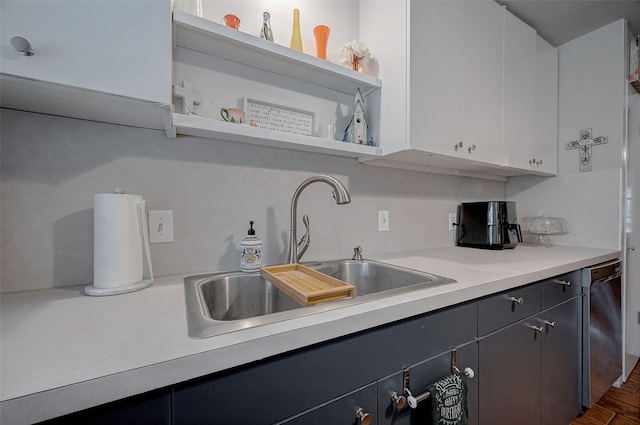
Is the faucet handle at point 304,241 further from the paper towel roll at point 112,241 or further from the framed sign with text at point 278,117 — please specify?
the paper towel roll at point 112,241

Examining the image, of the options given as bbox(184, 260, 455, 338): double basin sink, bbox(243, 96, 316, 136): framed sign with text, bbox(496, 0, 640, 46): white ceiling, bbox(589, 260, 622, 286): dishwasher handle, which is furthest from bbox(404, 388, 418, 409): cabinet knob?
bbox(496, 0, 640, 46): white ceiling

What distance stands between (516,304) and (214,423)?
1028mm

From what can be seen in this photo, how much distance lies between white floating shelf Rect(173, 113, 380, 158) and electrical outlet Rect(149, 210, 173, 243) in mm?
299

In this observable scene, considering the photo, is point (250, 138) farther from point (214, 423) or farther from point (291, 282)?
point (214, 423)

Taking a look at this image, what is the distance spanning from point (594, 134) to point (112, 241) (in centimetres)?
264

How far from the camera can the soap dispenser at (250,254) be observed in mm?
970

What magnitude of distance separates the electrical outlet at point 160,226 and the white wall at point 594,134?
94.3 inches

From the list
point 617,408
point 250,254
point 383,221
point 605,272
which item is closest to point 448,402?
point 250,254

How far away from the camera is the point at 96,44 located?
0.59m

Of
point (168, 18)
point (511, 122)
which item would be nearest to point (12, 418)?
point (168, 18)

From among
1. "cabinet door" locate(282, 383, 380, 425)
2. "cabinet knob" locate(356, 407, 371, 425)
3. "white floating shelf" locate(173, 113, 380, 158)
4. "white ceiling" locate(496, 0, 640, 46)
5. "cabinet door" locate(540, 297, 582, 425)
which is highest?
"white ceiling" locate(496, 0, 640, 46)

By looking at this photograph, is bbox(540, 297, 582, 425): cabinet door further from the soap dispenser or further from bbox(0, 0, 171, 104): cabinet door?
bbox(0, 0, 171, 104): cabinet door

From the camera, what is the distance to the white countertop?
36 cm

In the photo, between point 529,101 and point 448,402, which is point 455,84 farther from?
point 448,402
